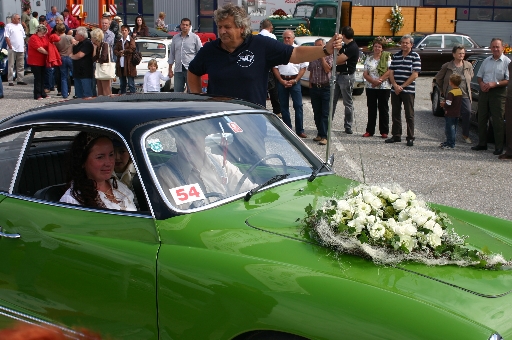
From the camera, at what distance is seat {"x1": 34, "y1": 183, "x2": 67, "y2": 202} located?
12.3 feet

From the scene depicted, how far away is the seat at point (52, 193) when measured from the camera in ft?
12.3

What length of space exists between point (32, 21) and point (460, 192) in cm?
1906

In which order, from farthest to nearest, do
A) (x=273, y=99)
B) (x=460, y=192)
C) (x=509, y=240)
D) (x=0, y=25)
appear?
1. (x=0, y=25)
2. (x=273, y=99)
3. (x=460, y=192)
4. (x=509, y=240)

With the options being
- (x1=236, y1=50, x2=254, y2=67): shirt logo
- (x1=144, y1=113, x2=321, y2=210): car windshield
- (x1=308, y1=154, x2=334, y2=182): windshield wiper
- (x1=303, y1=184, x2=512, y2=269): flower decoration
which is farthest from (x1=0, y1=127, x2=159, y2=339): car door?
(x1=236, y1=50, x2=254, y2=67): shirt logo

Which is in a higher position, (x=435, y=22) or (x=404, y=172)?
(x=435, y=22)

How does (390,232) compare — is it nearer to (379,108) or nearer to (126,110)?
Answer: (126,110)

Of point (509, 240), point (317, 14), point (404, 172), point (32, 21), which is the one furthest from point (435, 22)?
point (509, 240)

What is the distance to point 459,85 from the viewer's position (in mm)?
11305

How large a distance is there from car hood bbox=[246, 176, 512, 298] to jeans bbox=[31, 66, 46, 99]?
14.0 m

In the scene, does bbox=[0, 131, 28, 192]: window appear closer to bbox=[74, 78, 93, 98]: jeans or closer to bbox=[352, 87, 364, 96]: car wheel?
bbox=[74, 78, 93, 98]: jeans

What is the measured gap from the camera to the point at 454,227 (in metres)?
3.62

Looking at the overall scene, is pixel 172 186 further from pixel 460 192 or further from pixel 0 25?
pixel 0 25

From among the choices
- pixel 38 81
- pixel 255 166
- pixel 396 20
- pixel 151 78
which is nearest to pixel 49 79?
pixel 38 81

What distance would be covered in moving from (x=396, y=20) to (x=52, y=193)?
25562 mm
